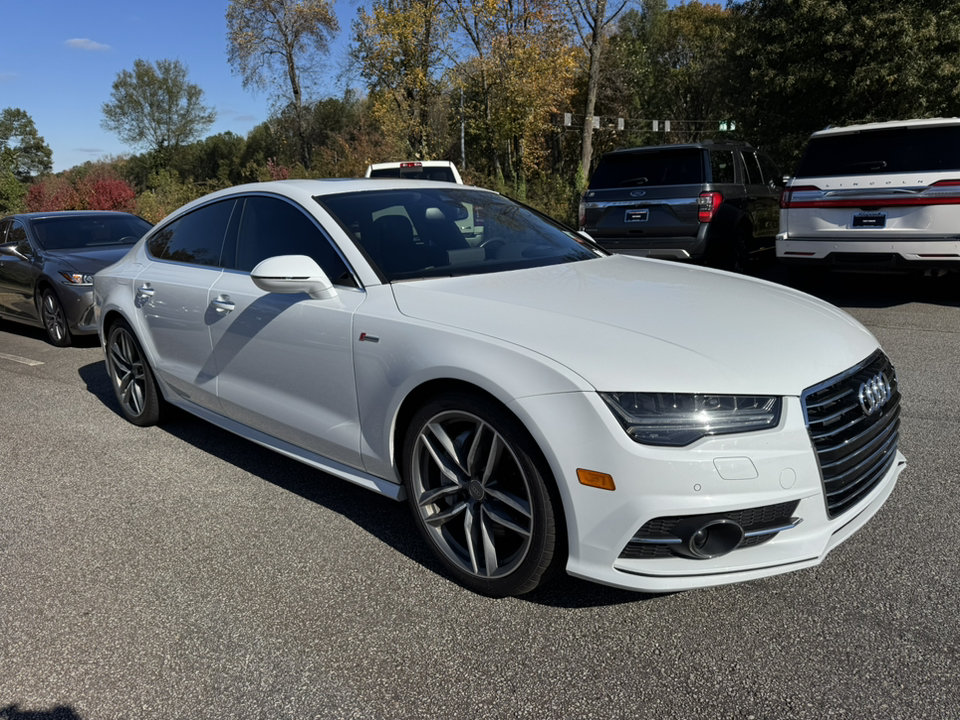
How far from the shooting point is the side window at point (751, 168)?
33.7 ft

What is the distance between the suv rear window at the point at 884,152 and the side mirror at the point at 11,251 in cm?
888

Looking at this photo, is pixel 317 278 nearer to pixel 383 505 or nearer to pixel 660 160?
pixel 383 505

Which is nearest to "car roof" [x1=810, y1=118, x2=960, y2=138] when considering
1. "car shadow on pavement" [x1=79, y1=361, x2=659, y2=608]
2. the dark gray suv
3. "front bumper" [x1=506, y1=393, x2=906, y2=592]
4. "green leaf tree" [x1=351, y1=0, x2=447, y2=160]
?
the dark gray suv

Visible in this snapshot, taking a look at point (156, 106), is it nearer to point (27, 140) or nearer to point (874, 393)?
point (27, 140)

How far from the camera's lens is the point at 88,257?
864 centimetres

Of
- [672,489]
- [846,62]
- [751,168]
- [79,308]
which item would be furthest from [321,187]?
[846,62]

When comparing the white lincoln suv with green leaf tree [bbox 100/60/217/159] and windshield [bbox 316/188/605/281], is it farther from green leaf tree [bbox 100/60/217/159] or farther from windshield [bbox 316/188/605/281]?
green leaf tree [bbox 100/60/217/159]

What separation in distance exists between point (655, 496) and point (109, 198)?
1067 inches

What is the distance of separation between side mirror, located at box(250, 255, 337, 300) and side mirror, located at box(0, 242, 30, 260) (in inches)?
278

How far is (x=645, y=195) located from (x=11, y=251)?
7657 mm

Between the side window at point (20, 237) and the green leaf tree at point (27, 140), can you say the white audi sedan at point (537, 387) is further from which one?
the green leaf tree at point (27, 140)

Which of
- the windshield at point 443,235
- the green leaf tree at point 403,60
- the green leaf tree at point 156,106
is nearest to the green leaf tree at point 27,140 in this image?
the green leaf tree at point 156,106

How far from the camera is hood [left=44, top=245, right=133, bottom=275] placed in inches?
330

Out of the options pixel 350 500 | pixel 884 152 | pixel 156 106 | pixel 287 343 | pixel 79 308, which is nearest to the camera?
pixel 287 343
